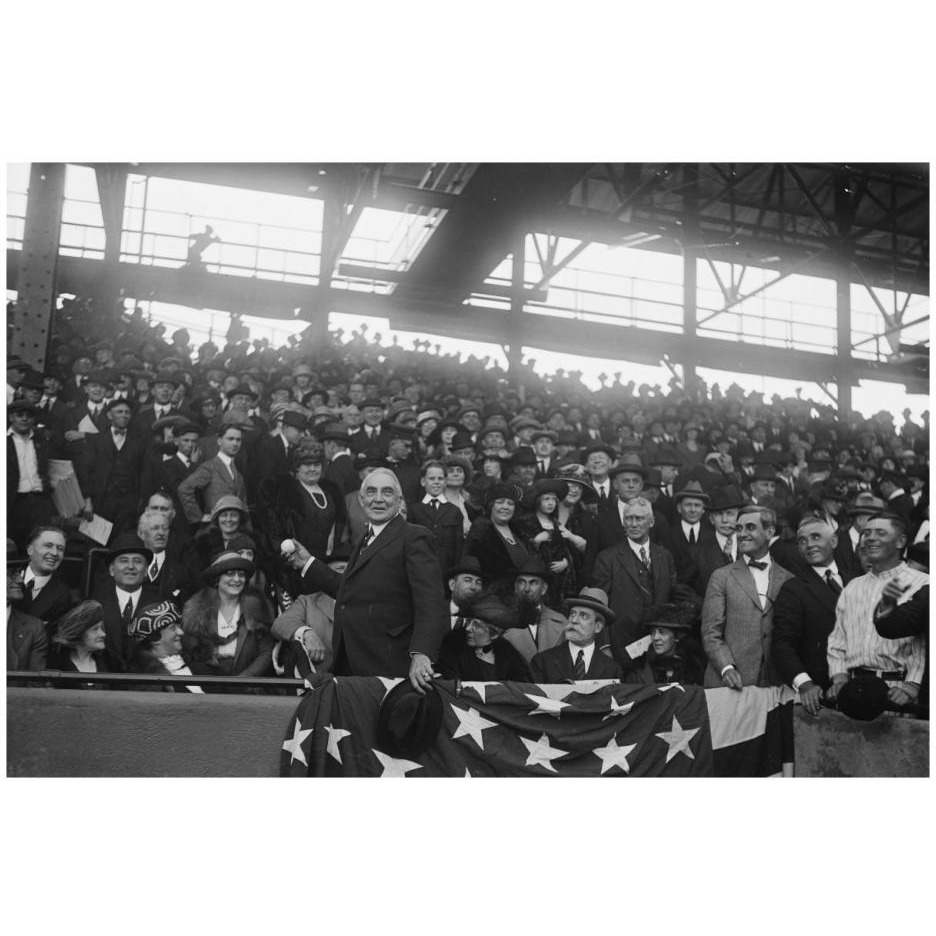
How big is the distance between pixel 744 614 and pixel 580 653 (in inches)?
42.4

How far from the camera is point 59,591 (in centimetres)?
565

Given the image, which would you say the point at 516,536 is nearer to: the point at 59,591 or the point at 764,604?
the point at 764,604

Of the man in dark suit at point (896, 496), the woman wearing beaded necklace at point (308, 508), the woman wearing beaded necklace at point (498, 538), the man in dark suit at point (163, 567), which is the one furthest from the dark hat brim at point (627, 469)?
the man in dark suit at point (163, 567)

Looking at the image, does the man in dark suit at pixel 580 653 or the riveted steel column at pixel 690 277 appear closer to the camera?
the man in dark suit at pixel 580 653

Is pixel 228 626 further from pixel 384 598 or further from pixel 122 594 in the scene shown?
pixel 384 598

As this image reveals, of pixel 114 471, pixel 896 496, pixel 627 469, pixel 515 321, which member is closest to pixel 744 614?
pixel 627 469

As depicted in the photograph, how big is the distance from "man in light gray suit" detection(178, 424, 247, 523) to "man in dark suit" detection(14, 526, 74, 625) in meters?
1.06

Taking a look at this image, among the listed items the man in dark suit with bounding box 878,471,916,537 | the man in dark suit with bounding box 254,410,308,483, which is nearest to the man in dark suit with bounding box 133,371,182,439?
the man in dark suit with bounding box 254,410,308,483

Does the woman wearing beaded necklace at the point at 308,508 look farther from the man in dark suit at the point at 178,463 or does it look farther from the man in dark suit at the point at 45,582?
the man in dark suit at the point at 45,582

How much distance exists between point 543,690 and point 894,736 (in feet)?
5.91

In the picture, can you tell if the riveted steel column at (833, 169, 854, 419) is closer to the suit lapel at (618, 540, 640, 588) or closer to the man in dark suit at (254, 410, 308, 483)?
the suit lapel at (618, 540, 640, 588)

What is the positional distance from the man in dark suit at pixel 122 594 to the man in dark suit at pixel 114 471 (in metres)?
0.91

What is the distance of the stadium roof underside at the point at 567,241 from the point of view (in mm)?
9703

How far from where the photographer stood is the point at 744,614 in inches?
237
